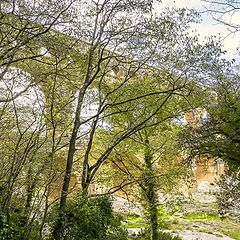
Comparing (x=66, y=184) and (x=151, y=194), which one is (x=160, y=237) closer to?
(x=151, y=194)

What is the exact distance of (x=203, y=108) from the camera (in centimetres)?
717

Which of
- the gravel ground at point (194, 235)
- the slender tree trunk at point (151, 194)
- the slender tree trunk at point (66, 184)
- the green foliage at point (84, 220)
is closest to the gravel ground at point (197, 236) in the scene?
the gravel ground at point (194, 235)

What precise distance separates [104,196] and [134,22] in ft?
10.2

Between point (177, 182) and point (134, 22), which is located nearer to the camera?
point (134, 22)

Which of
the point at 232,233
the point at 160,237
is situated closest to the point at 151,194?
the point at 160,237

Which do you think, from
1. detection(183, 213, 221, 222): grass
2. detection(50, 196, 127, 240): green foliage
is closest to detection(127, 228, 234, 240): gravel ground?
detection(183, 213, 221, 222): grass

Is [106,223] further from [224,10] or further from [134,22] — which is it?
[224,10]

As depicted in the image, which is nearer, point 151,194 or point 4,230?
point 4,230

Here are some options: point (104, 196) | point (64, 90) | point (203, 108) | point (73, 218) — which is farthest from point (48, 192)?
point (203, 108)

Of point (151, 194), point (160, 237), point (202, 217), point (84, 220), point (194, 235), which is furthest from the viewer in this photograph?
point (202, 217)

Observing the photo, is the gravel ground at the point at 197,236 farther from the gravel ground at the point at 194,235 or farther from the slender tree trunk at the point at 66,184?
the slender tree trunk at the point at 66,184

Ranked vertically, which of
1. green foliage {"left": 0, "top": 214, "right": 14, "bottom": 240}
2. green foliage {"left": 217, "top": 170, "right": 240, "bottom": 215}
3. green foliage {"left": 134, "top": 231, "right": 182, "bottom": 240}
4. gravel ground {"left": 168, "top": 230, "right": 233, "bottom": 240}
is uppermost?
green foliage {"left": 217, "top": 170, "right": 240, "bottom": 215}

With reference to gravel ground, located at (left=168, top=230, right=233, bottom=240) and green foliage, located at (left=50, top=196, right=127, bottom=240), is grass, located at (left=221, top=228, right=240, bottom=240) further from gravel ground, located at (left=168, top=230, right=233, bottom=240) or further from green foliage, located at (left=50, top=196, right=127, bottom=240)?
green foliage, located at (left=50, top=196, right=127, bottom=240)

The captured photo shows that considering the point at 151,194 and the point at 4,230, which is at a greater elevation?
the point at 151,194
